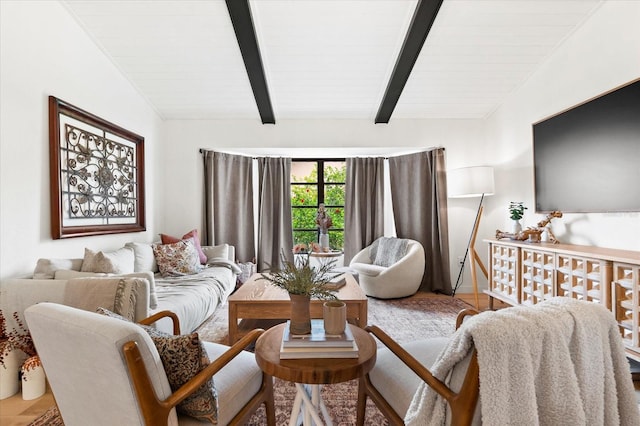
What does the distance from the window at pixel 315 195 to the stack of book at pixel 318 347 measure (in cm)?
382

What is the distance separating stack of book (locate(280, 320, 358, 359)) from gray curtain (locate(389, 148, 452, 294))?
3456 mm

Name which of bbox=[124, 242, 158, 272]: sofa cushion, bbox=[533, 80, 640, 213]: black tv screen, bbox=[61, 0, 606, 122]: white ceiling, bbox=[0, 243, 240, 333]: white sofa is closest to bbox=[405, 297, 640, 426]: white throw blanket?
bbox=[0, 243, 240, 333]: white sofa

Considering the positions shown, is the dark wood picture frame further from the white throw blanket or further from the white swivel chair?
the white throw blanket

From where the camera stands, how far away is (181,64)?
3.45m

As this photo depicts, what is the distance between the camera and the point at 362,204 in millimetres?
4863

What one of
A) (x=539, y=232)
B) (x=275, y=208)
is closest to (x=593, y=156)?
(x=539, y=232)

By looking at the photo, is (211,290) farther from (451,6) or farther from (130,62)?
(451,6)

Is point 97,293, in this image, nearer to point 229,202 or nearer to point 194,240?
point 194,240

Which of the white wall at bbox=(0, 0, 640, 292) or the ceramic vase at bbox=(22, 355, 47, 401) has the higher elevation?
the white wall at bbox=(0, 0, 640, 292)

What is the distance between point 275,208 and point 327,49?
242 cm

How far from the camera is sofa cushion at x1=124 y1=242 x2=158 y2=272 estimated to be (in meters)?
3.22

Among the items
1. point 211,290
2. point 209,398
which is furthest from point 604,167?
point 211,290

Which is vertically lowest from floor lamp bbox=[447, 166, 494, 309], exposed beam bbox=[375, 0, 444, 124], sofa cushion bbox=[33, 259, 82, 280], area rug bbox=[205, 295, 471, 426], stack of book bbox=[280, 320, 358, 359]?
area rug bbox=[205, 295, 471, 426]

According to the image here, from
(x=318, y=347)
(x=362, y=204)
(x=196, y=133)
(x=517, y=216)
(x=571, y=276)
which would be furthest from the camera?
(x=362, y=204)
